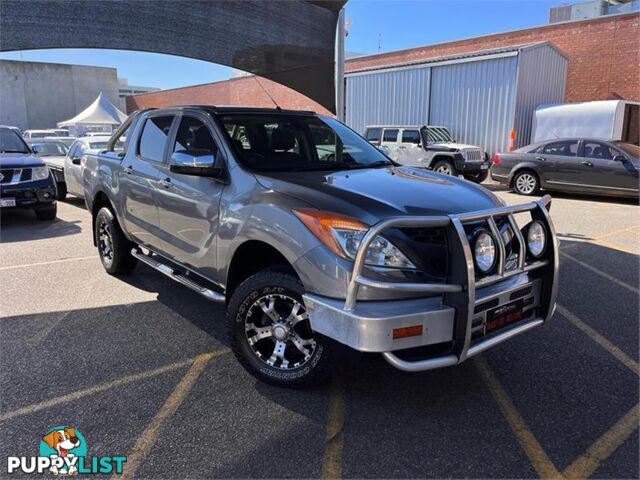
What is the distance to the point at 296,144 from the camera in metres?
4.23

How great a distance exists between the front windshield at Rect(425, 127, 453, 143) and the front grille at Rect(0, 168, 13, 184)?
10.9 m

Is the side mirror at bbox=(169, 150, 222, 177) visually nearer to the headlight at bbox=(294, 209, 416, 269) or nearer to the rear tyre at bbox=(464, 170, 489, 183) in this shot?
the headlight at bbox=(294, 209, 416, 269)

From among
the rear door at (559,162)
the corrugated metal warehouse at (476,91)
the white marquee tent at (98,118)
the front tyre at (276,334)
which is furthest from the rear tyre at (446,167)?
the white marquee tent at (98,118)

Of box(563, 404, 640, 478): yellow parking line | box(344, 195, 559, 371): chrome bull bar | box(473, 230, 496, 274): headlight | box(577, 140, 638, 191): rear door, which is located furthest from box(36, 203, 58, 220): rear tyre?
box(577, 140, 638, 191): rear door

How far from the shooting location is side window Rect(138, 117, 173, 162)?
4.55 m

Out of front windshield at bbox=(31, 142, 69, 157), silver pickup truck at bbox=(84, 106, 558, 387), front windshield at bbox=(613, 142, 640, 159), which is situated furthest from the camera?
front windshield at bbox=(31, 142, 69, 157)

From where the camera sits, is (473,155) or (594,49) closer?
(473,155)

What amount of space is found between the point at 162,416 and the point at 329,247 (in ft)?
4.79

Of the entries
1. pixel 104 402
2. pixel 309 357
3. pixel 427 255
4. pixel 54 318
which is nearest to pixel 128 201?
pixel 54 318

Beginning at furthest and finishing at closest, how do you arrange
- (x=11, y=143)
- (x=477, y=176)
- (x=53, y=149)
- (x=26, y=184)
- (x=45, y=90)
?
1. (x=45, y=90)
2. (x=477, y=176)
3. (x=53, y=149)
4. (x=11, y=143)
5. (x=26, y=184)

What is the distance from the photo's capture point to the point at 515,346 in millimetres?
3910

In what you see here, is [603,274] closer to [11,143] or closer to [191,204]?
[191,204]

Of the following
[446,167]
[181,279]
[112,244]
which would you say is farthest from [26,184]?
[446,167]

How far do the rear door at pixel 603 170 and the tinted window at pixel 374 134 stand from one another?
240 inches
